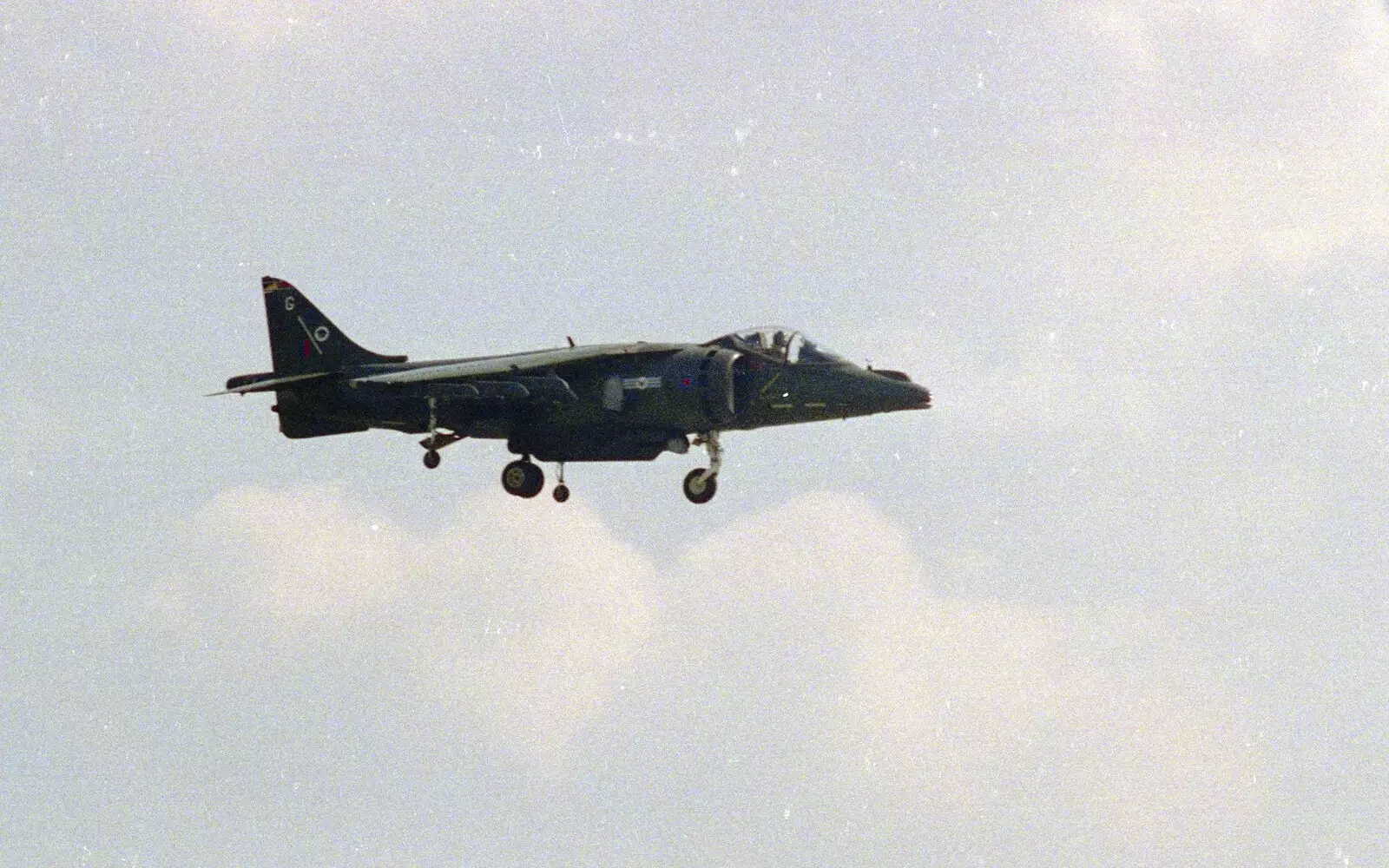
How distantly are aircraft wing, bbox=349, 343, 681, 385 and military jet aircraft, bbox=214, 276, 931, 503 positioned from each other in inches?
1.5

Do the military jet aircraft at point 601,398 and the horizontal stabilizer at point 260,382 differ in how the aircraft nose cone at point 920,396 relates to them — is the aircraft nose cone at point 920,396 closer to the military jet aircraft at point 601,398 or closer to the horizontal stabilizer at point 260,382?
the military jet aircraft at point 601,398

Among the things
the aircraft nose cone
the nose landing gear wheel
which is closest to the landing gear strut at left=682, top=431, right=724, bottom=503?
the nose landing gear wheel

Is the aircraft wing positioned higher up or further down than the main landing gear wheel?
higher up

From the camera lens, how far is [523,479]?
1644 inches

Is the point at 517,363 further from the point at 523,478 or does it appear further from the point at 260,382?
the point at 260,382

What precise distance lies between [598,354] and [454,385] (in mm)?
2996

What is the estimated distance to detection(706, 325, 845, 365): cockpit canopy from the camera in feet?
130

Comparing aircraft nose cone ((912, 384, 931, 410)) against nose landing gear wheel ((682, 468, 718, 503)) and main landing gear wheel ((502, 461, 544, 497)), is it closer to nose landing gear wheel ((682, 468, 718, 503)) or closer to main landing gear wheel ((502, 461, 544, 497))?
nose landing gear wheel ((682, 468, 718, 503))

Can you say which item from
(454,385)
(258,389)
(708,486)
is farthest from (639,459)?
(258,389)

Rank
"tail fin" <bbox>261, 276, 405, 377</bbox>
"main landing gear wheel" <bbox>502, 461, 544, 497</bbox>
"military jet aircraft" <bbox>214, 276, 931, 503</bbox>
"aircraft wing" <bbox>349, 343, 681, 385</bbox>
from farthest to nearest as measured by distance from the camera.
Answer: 1. "tail fin" <bbox>261, 276, 405, 377</bbox>
2. "main landing gear wheel" <bbox>502, 461, 544, 497</bbox>
3. "aircraft wing" <bbox>349, 343, 681, 385</bbox>
4. "military jet aircraft" <bbox>214, 276, 931, 503</bbox>

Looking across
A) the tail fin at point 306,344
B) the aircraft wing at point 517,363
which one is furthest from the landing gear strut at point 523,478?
the tail fin at point 306,344

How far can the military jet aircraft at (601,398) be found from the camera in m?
39.5

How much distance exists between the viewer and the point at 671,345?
4028 centimetres

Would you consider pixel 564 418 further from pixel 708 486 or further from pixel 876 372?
pixel 876 372
